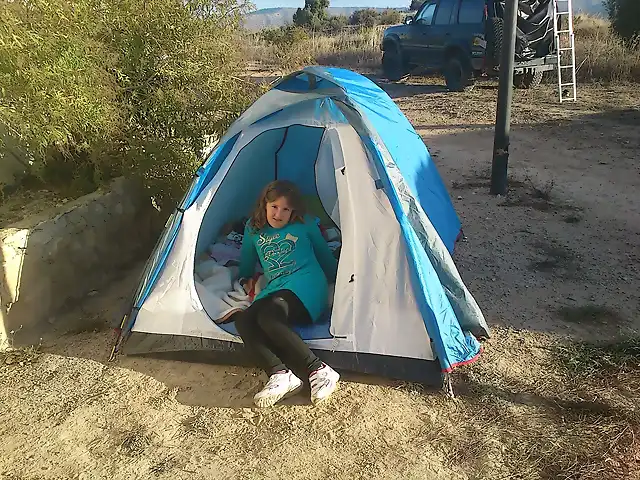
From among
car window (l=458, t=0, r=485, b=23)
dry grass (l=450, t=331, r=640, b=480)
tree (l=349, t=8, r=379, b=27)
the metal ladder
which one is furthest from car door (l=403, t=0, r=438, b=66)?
tree (l=349, t=8, r=379, b=27)

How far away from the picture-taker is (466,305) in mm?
3041

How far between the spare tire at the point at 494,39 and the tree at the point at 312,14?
67.5 ft

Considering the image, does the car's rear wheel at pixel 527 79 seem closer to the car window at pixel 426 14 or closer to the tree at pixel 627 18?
the car window at pixel 426 14

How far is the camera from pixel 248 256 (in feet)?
11.8

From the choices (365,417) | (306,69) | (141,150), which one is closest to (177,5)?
(141,150)

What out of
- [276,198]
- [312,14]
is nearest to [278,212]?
[276,198]

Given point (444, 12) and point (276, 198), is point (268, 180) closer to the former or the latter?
point (276, 198)

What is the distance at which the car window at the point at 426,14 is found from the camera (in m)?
10.7

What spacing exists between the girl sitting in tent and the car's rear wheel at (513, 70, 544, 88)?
8.20 metres

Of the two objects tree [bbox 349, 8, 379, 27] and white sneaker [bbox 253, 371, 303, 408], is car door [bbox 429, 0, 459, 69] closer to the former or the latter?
white sneaker [bbox 253, 371, 303, 408]

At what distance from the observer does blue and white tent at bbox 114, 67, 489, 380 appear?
292 centimetres

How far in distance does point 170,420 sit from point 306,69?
2.06 metres

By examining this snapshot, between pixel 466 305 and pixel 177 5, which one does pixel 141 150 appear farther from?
pixel 466 305

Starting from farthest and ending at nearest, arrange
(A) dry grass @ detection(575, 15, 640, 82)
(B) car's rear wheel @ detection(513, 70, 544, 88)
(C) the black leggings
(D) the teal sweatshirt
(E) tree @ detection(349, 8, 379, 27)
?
(E) tree @ detection(349, 8, 379, 27), (A) dry grass @ detection(575, 15, 640, 82), (B) car's rear wheel @ detection(513, 70, 544, 88), (D) the teal sweatshirt, (C) the black leggings
